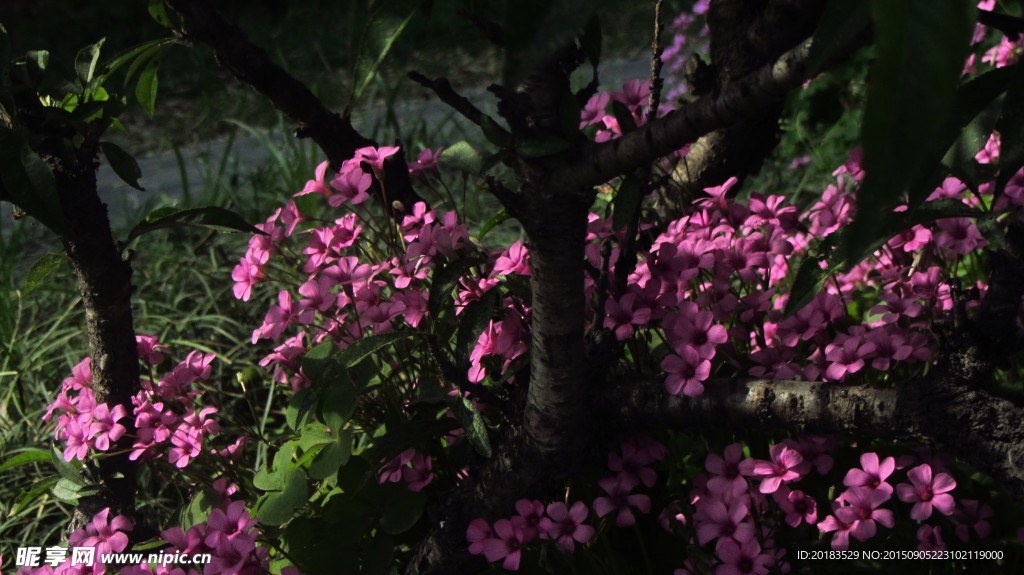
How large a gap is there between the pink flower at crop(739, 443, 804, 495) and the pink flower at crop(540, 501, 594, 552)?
0.80ft

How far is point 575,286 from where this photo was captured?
126 cm

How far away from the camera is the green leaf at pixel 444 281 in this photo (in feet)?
4.57

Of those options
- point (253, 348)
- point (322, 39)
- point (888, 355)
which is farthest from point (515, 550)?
point (322, 39)

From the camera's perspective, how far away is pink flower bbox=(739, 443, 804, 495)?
1.33 m

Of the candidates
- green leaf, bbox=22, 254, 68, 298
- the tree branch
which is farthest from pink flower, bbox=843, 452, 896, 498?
green leaf, bbox=22, 254, 68, 298

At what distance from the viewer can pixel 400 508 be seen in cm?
147

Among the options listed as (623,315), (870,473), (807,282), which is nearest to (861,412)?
(870,473)

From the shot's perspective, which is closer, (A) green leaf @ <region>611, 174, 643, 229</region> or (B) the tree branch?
(B) the tree branch

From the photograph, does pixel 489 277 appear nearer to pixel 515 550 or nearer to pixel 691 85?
pixel 515 550

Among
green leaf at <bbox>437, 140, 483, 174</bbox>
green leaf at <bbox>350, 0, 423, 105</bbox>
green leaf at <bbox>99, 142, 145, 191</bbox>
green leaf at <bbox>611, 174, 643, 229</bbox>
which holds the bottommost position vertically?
green leaf at <bbox>611, 174, 643, 229</bbox>

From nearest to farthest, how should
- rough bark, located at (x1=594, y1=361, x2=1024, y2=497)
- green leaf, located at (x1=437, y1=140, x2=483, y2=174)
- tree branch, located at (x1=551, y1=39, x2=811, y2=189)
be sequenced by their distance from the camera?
1. tree branch, located at (x1=551, y1=39, x2=811, y2=189)
2. rough bark, located at (x1=594, y1=361, x2=1024, y2=497)
3. green leaf, located at (x1=437, y1=140, x2=483, y2=174)

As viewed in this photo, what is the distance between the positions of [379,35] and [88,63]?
816 millimetres

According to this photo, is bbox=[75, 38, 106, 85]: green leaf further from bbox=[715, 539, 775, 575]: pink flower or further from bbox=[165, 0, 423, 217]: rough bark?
bbox=[715, 539, 775, 575]: pink flower

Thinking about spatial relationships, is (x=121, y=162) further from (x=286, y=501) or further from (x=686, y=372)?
(x=686, y=372)
